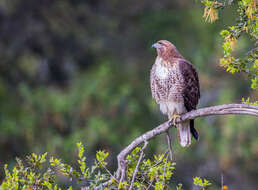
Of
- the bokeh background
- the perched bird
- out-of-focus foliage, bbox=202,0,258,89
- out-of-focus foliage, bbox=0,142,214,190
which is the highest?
the bokeh background

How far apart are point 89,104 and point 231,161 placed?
9.61 ft

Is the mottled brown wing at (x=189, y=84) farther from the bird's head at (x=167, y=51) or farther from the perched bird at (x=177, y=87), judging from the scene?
the bird's head at (x=167, y=51)

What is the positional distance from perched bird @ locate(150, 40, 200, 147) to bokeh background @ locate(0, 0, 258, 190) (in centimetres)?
374

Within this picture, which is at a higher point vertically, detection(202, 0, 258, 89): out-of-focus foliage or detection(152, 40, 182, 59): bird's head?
detection(152, 40, 182, 59): bird's head

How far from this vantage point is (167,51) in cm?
614

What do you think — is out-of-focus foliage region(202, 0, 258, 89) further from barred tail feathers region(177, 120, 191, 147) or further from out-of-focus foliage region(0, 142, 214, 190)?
barred tail feathers region(177, 120, 191, 147)

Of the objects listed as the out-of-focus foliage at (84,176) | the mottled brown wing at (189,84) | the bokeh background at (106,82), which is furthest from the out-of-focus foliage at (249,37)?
the bokeh background at (106,82)

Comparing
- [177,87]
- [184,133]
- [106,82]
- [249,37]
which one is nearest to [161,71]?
[177,87]

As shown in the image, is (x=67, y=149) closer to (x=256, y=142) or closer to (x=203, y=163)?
(x=203, y=163)

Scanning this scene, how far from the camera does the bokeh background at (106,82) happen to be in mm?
10211

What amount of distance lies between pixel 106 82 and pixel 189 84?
586 centimetres

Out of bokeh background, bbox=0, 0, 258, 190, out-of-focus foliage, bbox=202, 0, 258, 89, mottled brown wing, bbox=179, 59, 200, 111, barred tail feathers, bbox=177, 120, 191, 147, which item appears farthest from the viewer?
bokeh background, bbox=0, 0, 258, 190

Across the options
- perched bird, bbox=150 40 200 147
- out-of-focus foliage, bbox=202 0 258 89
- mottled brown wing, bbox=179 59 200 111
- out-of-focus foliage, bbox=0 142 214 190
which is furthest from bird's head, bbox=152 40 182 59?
out-of-focus foliage, bbox=0 142 214 190

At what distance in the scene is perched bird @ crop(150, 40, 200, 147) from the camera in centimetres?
588
